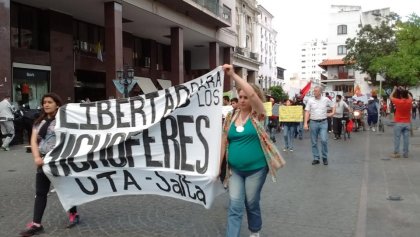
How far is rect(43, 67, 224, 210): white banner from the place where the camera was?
205 inches

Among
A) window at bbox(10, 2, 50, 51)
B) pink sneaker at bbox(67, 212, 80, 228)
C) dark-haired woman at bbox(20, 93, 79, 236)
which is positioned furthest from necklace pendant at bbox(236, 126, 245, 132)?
window at bbox(10, 2, 50, 51)

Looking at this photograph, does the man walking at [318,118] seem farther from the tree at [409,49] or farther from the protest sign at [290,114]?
the tree at [409,49]

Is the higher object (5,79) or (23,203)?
(5,79)

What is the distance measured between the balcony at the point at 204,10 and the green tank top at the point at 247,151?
23.2 meters

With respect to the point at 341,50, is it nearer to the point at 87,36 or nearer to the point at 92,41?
the point at 92,41

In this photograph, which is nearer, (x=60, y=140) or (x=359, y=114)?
(x=60, y=140)

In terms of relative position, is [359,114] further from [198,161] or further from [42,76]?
[198,161]

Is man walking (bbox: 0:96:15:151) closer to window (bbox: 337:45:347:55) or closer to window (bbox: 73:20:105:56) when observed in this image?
window (bbox: 73:20:105:56)

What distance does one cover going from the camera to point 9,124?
16516 mm

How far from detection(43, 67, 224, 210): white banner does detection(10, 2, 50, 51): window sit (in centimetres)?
1859

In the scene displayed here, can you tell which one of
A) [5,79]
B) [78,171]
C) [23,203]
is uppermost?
[5,79]

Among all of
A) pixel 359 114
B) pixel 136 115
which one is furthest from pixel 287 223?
pixel 359 114

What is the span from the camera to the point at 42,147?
18.7 ft

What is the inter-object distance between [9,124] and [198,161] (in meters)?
13.3
